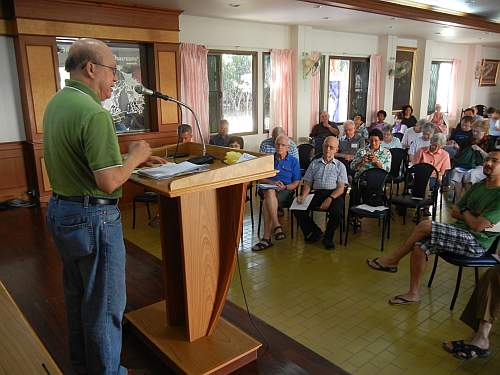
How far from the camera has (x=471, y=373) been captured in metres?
2.27

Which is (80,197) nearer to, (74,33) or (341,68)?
(74,33)

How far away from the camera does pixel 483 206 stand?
9.12 ft

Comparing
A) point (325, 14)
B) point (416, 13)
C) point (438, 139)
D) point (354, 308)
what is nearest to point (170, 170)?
point (354, 308)

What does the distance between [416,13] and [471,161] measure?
2700 mm

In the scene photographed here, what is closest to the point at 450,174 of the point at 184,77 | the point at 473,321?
the point at 473,321

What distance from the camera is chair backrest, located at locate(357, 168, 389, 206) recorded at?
417 cm

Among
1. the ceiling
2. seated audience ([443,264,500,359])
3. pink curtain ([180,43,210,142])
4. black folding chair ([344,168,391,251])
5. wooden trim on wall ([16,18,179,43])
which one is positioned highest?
the ceiling

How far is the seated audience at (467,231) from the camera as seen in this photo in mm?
2734

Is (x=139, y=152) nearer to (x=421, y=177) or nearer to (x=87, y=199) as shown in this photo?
(x=87, y=199)

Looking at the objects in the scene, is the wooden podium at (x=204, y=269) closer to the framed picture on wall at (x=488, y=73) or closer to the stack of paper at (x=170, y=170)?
the stack of paper at (x=170, y=170)

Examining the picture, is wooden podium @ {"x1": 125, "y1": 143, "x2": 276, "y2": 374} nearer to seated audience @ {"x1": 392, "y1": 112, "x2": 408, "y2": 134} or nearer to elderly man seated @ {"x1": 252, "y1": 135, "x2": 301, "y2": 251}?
elderly man seated @ {"x1": 252, "y1": 135, "x2": 301, "y2": 251}

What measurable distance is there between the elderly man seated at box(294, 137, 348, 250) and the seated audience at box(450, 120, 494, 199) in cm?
194

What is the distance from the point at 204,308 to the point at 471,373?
4.87 feet

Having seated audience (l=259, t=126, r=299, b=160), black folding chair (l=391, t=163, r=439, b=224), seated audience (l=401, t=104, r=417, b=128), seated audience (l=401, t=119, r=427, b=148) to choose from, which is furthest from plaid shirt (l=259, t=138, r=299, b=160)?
seated audience (l=401, t=104, r=417, b=128)
